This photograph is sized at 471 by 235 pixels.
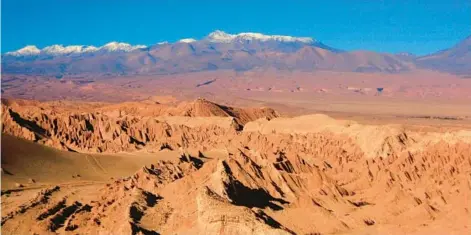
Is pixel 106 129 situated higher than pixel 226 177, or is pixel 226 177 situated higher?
pixel 226 177

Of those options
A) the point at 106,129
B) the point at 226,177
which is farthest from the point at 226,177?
the point at 106,129

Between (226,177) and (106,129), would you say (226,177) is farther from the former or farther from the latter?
(106,129)

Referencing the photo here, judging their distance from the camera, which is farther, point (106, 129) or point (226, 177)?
point (106, 129)

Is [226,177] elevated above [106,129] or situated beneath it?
elevated above

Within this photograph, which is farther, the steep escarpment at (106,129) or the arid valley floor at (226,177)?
the steep escarpment at (106,129)

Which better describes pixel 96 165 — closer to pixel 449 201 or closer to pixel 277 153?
pixel 277 153

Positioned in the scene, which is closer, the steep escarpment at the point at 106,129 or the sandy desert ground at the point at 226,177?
the sandy desert ground at the point at 226,177

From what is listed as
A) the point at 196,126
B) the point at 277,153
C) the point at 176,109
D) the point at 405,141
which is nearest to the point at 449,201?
the point at 277,153

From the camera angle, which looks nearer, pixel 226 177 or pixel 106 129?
pixel 226 177

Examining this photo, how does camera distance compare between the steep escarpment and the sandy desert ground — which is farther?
the steep escarpment
